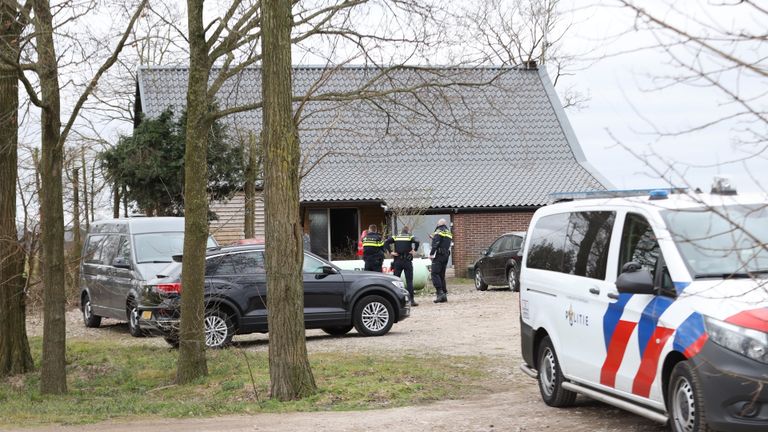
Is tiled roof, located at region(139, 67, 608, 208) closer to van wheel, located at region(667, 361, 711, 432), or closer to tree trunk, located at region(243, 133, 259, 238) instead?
tree trunk, located at region(243, 133, 259, 238)

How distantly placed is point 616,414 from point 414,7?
5.94 m

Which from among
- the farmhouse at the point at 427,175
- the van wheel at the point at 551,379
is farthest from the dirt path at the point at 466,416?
the farmhouse at the point at 427,175

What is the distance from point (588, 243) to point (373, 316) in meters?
9.13

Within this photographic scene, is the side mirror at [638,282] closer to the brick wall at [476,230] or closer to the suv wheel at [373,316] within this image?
the suv wheel at [373,316]

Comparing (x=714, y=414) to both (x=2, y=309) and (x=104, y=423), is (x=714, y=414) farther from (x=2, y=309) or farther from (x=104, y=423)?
(x=2, y=309)

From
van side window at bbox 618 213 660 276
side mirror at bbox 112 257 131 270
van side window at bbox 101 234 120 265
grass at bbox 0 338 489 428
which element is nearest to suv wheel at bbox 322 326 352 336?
grass at bbox 0 338 489 428

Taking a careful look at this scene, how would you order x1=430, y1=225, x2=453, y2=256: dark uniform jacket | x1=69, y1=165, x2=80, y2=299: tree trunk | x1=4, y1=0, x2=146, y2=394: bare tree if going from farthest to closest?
x1=69, y1=165, x2=80, y2=299: tree trunk → x1=430, y1=225, x2=453, y2=256: dark uniform jacket → x1=4, y1=0, x2=146, y2=394: bare tree

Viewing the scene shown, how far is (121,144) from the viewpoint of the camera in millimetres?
29078

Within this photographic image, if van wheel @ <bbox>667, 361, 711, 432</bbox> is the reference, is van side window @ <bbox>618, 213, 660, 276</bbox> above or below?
above

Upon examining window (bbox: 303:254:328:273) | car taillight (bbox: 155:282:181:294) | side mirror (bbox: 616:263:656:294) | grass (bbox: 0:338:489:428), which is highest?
window (bbox: 303:254:328:273)

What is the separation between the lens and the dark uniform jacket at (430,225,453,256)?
24.1 m

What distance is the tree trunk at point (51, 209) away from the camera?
13352 mm

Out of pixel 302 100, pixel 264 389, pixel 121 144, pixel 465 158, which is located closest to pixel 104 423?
pixel 264 389

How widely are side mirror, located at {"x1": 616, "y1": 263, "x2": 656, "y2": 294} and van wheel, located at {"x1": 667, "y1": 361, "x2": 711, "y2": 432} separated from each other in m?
0.66
